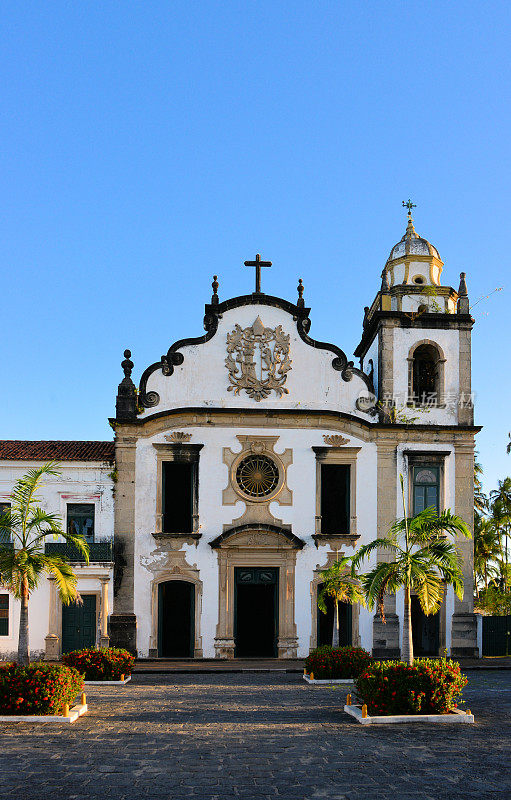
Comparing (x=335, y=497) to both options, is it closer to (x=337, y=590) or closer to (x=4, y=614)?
(x=337, y=590)

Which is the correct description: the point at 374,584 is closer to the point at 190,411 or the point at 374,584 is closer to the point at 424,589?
the point at 424,589

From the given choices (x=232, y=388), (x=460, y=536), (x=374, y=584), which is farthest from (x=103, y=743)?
(x=460, y=536)

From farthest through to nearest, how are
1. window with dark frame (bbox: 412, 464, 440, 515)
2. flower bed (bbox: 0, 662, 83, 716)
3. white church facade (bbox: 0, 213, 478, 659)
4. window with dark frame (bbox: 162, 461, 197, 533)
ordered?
window with dark frame (bbox: 412, 464, 440, 515), window with dark frame (bbox: 162, 461, 197, 533), white church facade (bbox: 0, 213, 478, 659), flower bed (bbox: 0, 662, 83, 716)

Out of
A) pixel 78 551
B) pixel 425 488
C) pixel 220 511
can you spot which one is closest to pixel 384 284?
pixel 425 488

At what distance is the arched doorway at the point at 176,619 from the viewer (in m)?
26.3

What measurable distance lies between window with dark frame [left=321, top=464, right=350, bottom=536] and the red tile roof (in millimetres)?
7105

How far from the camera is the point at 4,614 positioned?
84.8ft

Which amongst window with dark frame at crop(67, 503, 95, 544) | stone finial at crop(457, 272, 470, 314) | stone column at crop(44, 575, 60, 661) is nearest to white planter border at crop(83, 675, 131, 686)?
stone column at crop(44, 575, 60, 661)

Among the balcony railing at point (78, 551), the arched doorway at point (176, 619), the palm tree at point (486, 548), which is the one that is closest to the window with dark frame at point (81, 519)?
the balcony railing at point (78, 551)

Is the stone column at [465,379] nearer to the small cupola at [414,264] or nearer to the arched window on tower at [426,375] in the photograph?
the arched window on tower at [426,375]

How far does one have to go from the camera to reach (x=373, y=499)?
90.1ft

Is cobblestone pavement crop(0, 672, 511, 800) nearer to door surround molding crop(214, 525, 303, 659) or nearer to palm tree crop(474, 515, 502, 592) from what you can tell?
door surround molding crop(214, 525, 303, 659)

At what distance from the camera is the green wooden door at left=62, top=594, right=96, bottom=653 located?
25812 millimetres

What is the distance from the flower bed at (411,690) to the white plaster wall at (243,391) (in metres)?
13.2
